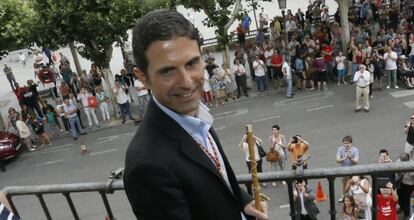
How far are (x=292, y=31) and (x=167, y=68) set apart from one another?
66.0ft

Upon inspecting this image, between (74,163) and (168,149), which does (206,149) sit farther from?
(74,163)

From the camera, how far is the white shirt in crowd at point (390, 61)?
15883mm

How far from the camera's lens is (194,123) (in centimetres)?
210

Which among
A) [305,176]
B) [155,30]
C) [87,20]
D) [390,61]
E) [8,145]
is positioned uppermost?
[155,30]

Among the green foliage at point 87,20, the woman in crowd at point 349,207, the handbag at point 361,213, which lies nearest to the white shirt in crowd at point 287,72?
the green foliage at point 87,20

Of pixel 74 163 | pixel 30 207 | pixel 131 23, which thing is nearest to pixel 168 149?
pixel 30 207

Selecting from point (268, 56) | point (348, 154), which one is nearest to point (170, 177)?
point (348, 154)

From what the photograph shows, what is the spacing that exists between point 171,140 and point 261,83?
52.2ft

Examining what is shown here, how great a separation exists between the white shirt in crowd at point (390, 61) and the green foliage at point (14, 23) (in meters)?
12.4

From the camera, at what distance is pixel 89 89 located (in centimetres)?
1836

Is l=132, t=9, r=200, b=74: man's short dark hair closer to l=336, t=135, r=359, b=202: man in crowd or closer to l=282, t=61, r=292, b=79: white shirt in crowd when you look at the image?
l=336, t=135, r=359, b=202: man in crowd

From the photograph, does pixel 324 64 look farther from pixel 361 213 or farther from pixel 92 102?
pixel 361 213

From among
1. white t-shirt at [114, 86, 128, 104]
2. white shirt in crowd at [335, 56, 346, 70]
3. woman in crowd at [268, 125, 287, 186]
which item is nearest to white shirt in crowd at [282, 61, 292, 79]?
white shirt in crowd at [335, 56, 346, 70]

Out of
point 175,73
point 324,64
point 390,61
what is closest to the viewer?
point 175,73
